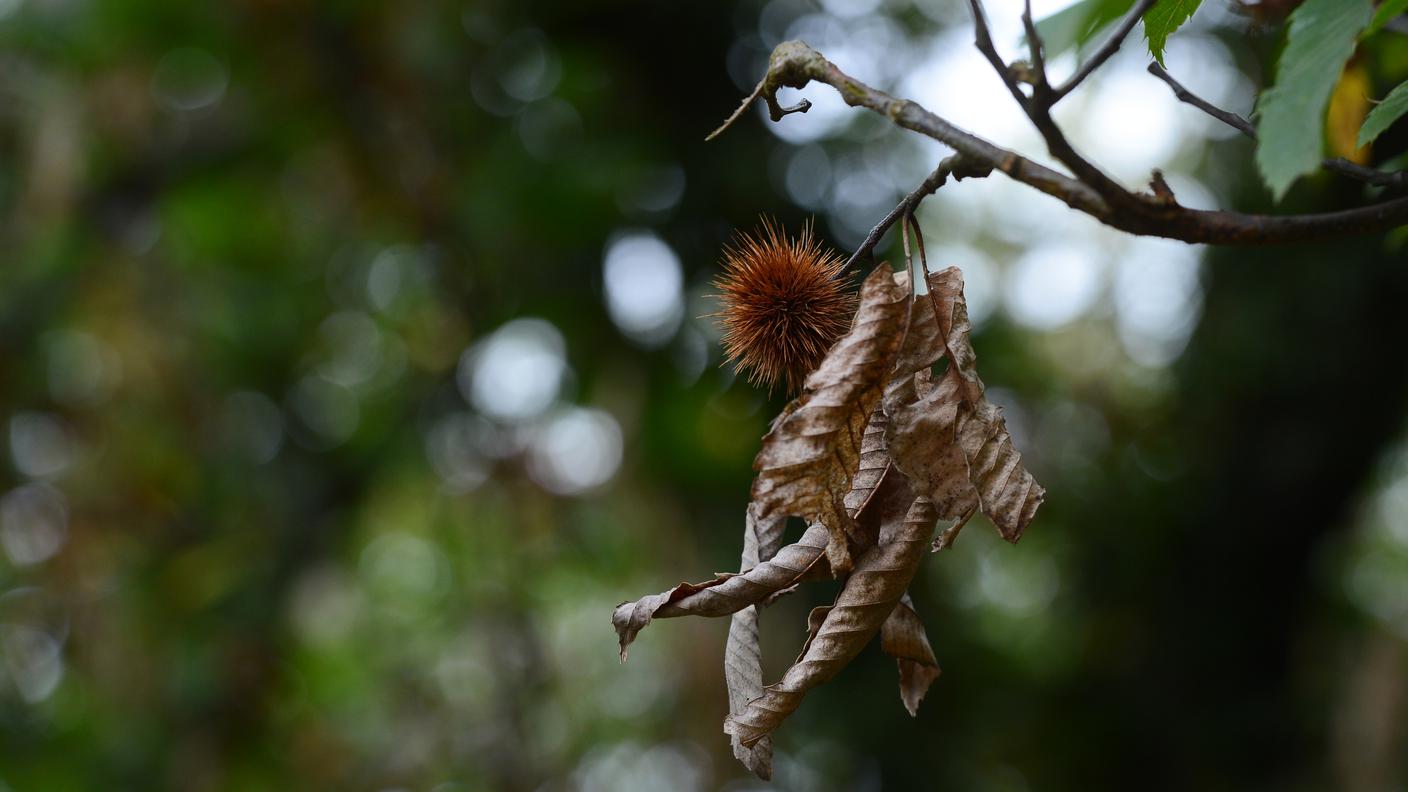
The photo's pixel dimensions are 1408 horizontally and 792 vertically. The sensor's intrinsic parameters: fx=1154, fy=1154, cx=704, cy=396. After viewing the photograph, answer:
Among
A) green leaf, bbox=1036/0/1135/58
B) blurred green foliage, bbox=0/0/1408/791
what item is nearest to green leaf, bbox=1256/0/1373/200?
green leaf, bbox=1036/0/1135/58

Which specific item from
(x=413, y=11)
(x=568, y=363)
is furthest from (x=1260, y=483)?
(x=413, y=11)

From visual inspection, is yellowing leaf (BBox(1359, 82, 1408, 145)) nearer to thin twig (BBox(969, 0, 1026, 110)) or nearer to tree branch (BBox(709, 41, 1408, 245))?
tree branch (BBox(709, 41, 1408, 245))

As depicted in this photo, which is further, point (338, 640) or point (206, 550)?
point (338, 640)

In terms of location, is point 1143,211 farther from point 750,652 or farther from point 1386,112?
point 750,652

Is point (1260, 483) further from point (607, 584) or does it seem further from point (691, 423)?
point (607, 584)

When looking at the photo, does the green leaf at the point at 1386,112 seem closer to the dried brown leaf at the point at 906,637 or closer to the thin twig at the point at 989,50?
the thin twig at the point at 989,50

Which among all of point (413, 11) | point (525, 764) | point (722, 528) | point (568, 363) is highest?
point (413, 11)

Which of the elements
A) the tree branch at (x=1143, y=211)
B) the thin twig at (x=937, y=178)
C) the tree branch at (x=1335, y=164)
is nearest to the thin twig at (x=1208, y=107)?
the tree branch at (x=1335, y=164)
